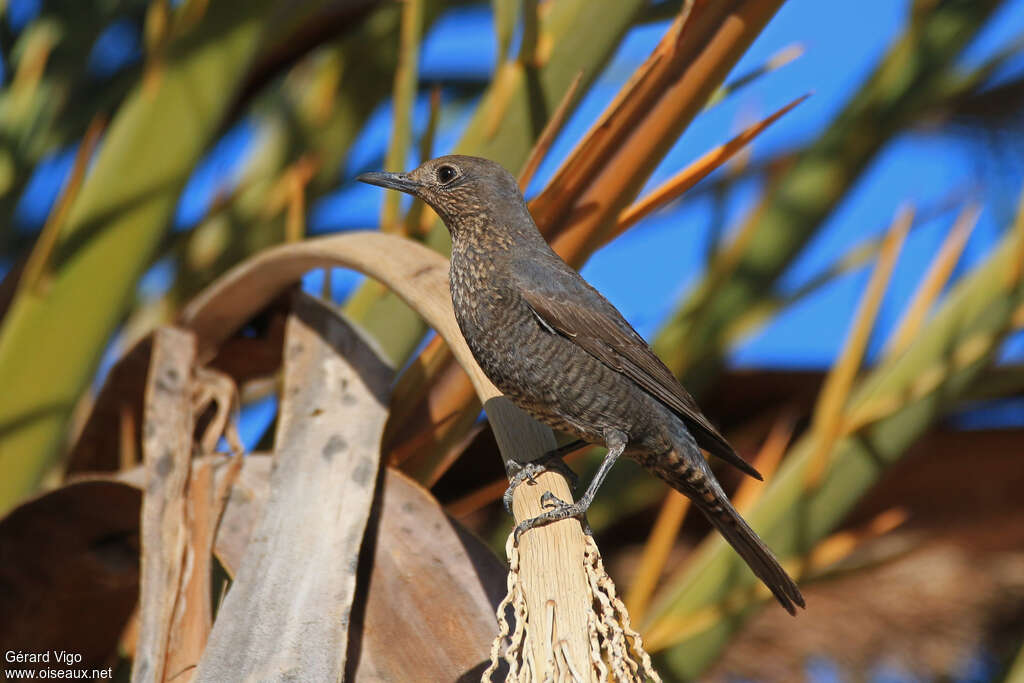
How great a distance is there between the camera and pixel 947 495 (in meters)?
4.38

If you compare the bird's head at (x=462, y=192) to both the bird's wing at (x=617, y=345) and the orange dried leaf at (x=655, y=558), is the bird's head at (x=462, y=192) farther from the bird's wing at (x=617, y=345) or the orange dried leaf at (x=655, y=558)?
the orange dried leaf at (x=655, y=558)

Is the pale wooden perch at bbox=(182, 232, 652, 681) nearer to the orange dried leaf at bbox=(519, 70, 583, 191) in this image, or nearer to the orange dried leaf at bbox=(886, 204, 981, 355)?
the orange dried leaf at bbox=(519, 70, 583, 191)

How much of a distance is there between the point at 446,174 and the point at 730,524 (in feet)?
3.41

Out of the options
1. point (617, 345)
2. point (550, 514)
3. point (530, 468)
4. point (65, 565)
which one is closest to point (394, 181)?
point (617, 345)

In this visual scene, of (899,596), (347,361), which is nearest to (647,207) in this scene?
(347,361)

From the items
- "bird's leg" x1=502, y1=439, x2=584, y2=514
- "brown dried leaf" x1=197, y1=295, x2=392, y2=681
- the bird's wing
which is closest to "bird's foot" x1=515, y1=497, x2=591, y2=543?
"bird's leg" x1=502, y1=439, x2=584, y2=514

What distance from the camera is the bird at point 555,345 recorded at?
2412 millimetres

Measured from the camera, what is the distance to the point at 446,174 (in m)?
2.59

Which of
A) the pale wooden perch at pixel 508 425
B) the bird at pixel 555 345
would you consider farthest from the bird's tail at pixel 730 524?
the pale wooden perch at pixel 508 425

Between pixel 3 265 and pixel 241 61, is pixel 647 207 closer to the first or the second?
pixel 241 61

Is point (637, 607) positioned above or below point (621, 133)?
below

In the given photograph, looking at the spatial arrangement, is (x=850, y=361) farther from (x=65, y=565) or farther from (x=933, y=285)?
(x=65, y=565)

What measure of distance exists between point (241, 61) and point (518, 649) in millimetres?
2037

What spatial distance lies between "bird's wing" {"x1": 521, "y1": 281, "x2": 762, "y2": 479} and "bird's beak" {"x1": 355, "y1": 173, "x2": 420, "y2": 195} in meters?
0.38
